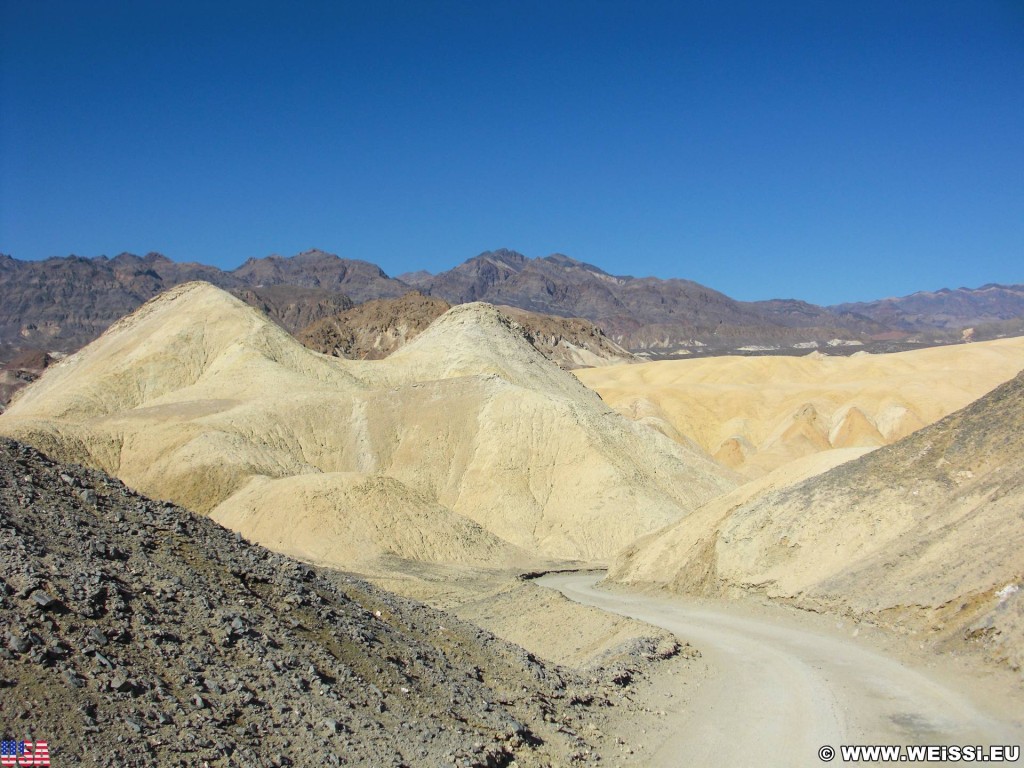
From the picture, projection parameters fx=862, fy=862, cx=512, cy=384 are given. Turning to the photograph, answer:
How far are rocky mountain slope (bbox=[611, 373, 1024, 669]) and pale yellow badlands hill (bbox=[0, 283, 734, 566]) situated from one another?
1578cm

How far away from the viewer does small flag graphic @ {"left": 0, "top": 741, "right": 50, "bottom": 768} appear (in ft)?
24.1

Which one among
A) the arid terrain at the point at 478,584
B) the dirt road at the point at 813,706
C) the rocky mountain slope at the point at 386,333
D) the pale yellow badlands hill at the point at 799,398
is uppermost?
the rocky mountain slope at the point at 386,333

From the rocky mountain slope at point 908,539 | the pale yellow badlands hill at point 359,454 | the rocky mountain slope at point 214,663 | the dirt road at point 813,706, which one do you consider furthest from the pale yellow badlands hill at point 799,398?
the rocky mountain slope at point 214,663

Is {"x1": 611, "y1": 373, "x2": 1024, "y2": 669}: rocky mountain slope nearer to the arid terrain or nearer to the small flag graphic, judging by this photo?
the arid terrain

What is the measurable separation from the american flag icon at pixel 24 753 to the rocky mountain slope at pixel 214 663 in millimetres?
82

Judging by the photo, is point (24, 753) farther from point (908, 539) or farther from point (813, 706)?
point (908, 539)

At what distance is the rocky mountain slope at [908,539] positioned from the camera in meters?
17.5

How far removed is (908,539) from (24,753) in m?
19.9

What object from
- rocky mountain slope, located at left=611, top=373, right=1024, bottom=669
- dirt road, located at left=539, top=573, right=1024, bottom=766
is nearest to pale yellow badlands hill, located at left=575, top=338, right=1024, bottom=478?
rocky mountain slope, located at left=611, top=373, right=1024, bottom=669

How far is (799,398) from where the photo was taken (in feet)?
320

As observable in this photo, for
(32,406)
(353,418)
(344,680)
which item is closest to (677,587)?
(344,680)

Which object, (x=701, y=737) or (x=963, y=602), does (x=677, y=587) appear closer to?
(x=963, y=602)

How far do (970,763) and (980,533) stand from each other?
886cm

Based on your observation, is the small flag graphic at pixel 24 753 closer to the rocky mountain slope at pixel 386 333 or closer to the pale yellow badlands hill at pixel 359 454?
the pale yellow badlands hill at pixel 359 454
